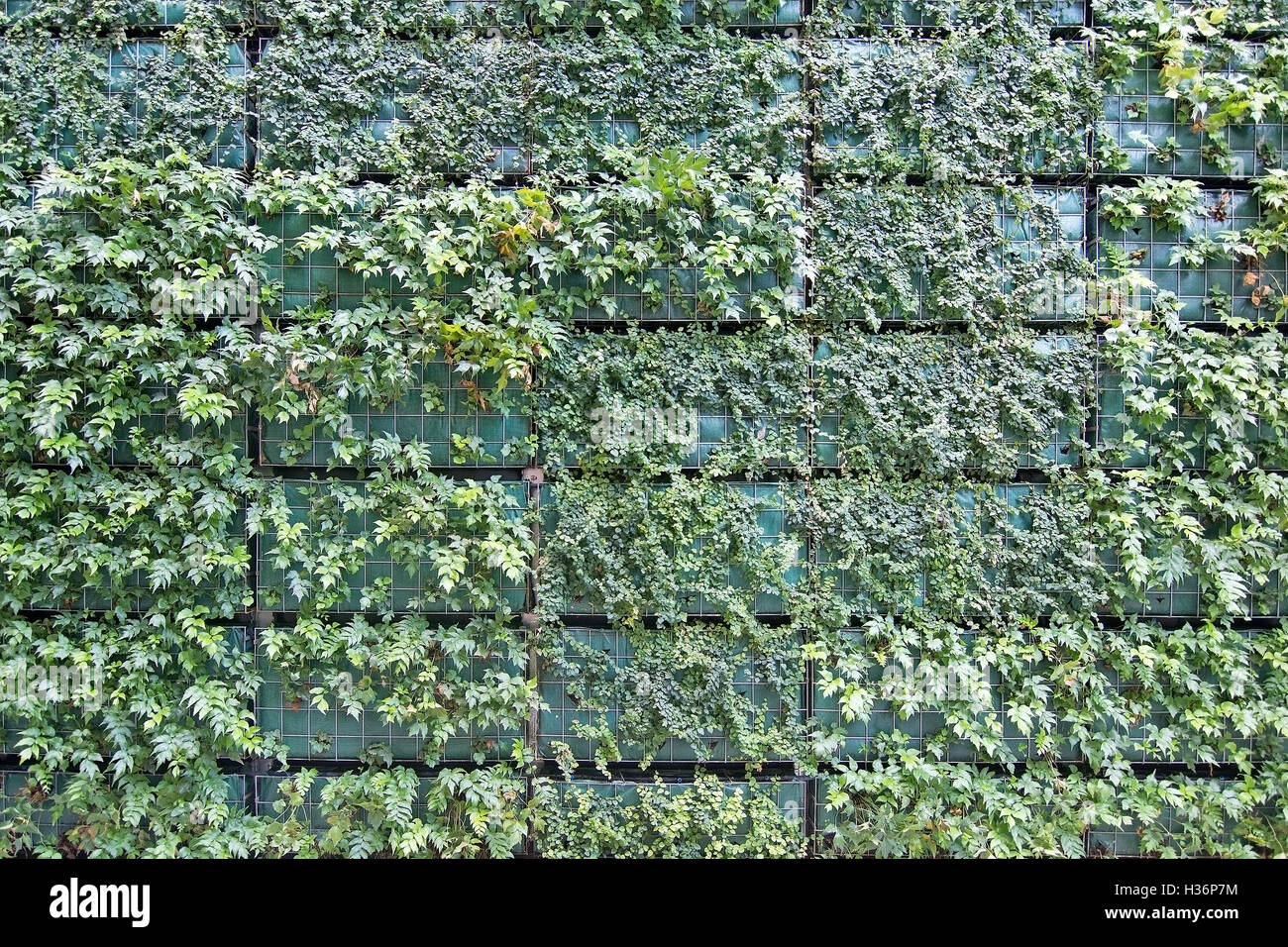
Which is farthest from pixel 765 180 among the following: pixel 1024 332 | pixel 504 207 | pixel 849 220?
pixel 1024 332

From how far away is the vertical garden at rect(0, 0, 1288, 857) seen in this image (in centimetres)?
429

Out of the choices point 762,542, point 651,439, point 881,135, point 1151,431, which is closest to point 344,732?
point 651,439

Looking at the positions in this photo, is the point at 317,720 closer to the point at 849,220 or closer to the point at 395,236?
the point at 395,236

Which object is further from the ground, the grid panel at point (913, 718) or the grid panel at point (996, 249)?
the grid panel at point (996, 249)

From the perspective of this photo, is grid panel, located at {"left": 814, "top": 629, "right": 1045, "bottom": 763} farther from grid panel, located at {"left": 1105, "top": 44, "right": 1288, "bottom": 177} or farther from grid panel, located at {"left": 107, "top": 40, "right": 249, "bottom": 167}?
grid panel, located at {"left": 107, "top": 40, "right": 249, "bottom": 167}

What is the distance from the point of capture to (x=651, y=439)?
4359 millimetres

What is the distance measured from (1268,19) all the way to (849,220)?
3001mm

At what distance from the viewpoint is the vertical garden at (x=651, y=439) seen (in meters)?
4.29

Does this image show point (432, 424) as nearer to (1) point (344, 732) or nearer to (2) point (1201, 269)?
(1) point (344, 732)

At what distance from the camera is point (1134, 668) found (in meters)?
4.41

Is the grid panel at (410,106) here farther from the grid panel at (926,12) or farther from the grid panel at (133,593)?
the grid panel at (133,593)

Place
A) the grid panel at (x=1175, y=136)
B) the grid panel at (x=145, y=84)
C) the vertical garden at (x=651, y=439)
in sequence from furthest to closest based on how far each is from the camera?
the grid panel at (x=1175, y=136) → the grid panel at (x=145, y=84) → the vertical garden at (x=651, y=439)

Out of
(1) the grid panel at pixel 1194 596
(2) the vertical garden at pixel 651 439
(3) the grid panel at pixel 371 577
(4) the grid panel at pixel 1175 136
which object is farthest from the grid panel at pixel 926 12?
(3) the grid panel at pixel 371 577

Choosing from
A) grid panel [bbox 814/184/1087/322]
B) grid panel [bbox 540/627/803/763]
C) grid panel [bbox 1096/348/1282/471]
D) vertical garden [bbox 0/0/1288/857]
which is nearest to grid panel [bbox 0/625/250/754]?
vertical garden [bbox 0/0/1288/857]
